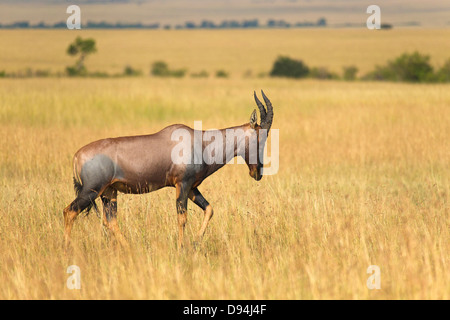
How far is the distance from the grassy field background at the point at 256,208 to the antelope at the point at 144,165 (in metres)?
0.62

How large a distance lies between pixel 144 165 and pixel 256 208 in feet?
7.56

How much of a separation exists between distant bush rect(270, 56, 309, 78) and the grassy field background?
1107 inches

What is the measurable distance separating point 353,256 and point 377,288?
41.6 inches

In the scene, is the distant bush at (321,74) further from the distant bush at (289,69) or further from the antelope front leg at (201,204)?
the antelope front leg at (201,204)

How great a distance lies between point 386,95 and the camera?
25.1m

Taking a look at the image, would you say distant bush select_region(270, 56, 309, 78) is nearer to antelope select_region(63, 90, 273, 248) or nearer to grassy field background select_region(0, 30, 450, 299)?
grassy field background select_region(0, 30, 450, 299)

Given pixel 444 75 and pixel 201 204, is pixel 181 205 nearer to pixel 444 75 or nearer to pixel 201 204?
pixel 201 204

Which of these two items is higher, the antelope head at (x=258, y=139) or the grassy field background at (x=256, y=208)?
the antelope head at (x=258, y=139)

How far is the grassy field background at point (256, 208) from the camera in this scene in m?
5.74

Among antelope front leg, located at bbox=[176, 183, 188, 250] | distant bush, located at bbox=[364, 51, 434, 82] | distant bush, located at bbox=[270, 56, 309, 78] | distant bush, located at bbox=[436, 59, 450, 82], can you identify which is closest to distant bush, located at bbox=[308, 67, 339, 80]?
distant bush, located at bbox=[270, 56, 309, 78]

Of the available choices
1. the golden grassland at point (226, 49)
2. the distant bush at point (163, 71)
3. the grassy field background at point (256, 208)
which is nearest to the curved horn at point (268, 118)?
the grassy field background at point (256, 208)

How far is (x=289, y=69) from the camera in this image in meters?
53.5
